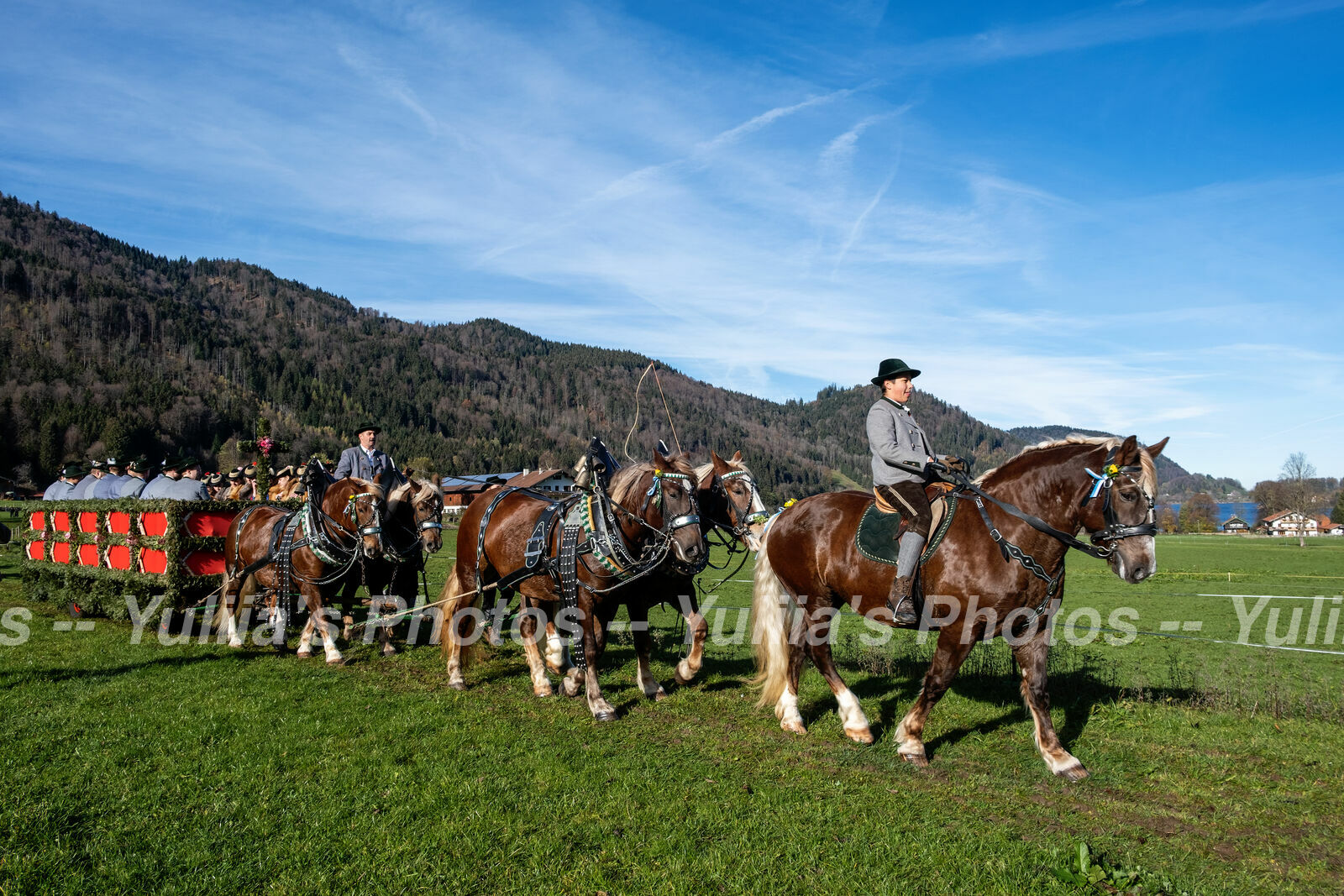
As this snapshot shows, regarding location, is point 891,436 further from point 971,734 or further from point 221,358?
point 221,358

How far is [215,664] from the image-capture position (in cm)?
1019

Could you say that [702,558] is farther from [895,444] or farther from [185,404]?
[185,404]

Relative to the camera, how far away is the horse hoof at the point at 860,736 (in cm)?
727

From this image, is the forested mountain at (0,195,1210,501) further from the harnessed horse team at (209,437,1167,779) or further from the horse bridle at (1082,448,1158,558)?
the horse bridle at (1082,448,1158,558)

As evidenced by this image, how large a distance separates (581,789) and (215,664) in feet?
22.7

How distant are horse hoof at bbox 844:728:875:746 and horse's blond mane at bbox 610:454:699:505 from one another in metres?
2.92

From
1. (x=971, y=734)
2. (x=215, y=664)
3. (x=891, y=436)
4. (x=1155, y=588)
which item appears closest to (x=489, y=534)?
(x=215, y=664)

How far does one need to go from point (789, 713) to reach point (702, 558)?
183 cm

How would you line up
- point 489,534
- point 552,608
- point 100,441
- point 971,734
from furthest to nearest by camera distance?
point 100,441
point 552,608
point 489,534
point 971,734

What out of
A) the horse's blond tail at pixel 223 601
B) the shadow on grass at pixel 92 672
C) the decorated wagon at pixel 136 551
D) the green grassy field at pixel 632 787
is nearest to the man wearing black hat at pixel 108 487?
the decorated wagon at pixel 136 551

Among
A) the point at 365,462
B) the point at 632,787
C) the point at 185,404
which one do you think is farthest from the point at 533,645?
the point at 185,404

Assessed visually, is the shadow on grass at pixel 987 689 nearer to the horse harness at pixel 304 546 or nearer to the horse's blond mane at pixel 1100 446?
the horse's blond mane at pixel 1100 446

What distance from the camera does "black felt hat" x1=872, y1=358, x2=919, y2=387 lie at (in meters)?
7.17

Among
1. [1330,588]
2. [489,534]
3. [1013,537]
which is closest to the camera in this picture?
[1013,537]
